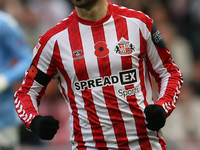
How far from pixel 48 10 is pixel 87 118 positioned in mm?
4912

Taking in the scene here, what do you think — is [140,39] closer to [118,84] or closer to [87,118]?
[118,84]

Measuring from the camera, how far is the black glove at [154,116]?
2930mm

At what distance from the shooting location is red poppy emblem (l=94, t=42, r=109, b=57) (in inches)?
126

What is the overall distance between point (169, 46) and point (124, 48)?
13.6 feet

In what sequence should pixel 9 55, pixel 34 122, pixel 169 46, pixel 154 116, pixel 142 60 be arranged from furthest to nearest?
pixel 169 46 < pixel 9 55 < pixel 142 60 < pixel 34 122 < pixel 154 116

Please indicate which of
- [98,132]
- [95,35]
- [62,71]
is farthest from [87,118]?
[95,35]

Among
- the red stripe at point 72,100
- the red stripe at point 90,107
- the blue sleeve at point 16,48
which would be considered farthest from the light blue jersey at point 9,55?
the red stripe at point 90,107

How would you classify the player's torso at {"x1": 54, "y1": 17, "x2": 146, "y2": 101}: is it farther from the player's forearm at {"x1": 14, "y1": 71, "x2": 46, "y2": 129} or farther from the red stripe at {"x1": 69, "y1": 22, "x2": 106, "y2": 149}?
the player's forearm at {"x1": 14, "y1": 71, "x2": 46, "y2": 129}

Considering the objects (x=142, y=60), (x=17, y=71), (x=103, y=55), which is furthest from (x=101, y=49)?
(x=17, y=71)

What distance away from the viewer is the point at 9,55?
4.63 meters

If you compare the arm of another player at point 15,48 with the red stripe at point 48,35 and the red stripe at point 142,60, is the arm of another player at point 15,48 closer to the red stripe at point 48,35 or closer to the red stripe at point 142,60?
the red stripe at point 48,35

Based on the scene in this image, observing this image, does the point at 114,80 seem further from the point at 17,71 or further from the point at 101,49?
the point at 17,71

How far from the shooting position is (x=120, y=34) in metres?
3.25

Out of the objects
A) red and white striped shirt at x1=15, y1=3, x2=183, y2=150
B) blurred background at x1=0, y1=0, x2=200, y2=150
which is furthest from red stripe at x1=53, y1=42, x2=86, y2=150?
blurred background at x1=0, y1=0, x2=200, y2=150
